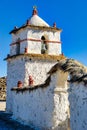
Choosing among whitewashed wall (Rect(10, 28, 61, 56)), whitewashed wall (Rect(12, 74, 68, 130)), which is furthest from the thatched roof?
whitewashed wall (Rect(10, 28, 61, 56))

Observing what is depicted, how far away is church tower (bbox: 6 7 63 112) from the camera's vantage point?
79.1 feet

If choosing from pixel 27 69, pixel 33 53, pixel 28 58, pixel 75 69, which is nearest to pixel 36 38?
pixel 33 53

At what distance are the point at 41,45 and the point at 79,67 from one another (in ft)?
43.2

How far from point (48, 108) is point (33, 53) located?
31.9 feet

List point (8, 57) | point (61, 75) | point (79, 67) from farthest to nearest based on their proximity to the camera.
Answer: point (8, 57), point (61, 75), point (79, 67)

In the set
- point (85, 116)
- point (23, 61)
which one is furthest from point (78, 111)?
point (23, 61)

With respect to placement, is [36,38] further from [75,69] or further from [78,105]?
[78,105]

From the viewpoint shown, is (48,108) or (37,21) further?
(37,21)

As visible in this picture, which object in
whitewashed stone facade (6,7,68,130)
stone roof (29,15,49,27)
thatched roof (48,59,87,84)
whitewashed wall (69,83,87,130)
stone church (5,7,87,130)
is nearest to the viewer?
whitewashed wall (69,83,87,130)

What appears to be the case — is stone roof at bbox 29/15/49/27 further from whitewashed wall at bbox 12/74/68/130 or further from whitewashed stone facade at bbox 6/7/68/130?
whitewashed wall at bbox 12/74/68/130

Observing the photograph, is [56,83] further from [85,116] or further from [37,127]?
[85,116]

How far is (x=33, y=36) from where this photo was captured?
24672mm

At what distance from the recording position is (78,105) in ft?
36.7

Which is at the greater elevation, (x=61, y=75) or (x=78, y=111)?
(x=61, y=75)
